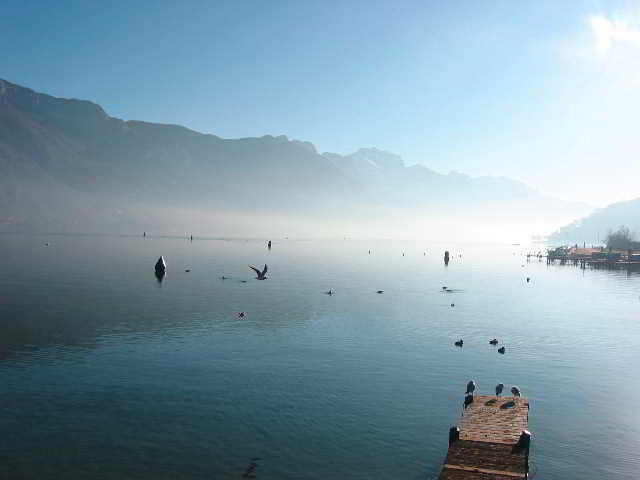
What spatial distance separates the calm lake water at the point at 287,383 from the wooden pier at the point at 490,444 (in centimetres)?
184

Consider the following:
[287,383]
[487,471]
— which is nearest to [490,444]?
[487,471]

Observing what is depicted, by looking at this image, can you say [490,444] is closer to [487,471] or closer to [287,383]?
[487,471]

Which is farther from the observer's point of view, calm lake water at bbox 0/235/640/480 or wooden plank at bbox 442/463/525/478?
calm lake water at bbox 0/235/640/480

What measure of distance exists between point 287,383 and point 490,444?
17.9m

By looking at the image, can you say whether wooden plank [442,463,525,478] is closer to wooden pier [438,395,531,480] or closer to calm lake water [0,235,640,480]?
wooden pier [438,395,531,480]

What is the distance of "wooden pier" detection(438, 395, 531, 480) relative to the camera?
79.6 ft

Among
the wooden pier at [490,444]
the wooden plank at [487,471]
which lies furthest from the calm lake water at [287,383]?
the wooden plank at [487,471]

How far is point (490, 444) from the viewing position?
27.4m

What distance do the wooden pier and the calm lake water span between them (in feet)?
6.04

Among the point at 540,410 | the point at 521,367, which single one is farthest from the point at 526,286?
the point at 540,410

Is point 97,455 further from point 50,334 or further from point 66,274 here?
point 66,274

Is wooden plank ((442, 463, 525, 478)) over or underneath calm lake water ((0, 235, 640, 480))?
over

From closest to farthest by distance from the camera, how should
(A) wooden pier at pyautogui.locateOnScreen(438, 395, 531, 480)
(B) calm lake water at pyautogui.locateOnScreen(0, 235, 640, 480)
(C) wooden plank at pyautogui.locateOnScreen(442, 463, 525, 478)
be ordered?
(C) wooden plank at pyautogui.locateOnScreen(442, 463, 525, 478) → (A) wooden pier at pyautogui.locateOnScreen(438, 395, 531, 480) → (B) calm lake water at pyautogui.locateOnScreen(0, 235, 640, 480)

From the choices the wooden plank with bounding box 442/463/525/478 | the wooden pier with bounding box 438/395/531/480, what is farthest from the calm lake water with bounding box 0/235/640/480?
the wooden plank with bounding box 442/463/525/478
